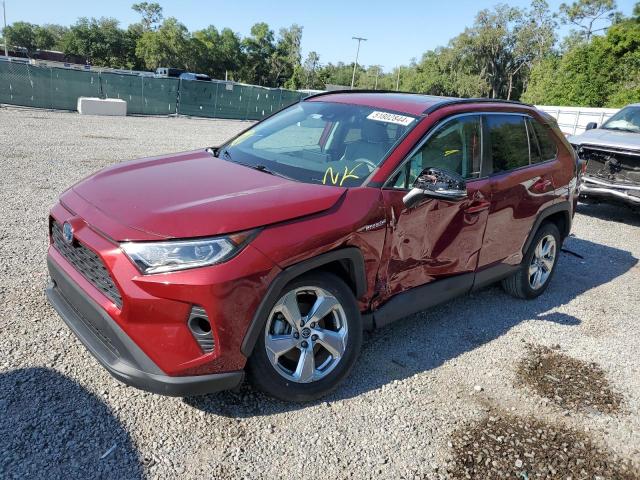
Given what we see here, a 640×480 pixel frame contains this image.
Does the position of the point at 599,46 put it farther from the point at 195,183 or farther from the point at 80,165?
the point at 195,183

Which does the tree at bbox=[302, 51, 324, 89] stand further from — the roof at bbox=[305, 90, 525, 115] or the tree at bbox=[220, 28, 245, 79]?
the roof at bbox=[305, 90, 525, 115]

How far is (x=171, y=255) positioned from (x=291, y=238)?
0.60m

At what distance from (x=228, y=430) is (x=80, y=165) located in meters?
7.89

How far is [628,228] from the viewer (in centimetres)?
848

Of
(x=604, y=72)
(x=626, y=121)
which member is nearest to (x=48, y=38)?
(x=604, y=72)

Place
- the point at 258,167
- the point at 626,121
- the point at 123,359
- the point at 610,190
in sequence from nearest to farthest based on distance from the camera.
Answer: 1. the point at 123,359
2. the point at 258,167
3. the point at 610,190
4. the point at 626,121

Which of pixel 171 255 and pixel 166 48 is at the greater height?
pixel 166 48

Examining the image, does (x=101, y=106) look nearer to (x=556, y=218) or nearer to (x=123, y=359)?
(x=556, y=218)

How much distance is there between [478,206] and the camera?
3.85 meters

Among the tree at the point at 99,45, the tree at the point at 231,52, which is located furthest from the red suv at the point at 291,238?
the tree at the point at 99,45

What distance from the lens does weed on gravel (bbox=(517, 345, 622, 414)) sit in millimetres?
3400

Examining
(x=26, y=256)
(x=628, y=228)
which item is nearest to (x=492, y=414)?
(x=26, y=256)

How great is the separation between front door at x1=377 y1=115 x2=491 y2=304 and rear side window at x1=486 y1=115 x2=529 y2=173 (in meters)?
0.21

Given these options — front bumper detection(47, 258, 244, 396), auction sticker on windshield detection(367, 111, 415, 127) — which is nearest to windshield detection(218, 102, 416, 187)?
auction sticker on windshield detection(367, 111, 415, 127)
